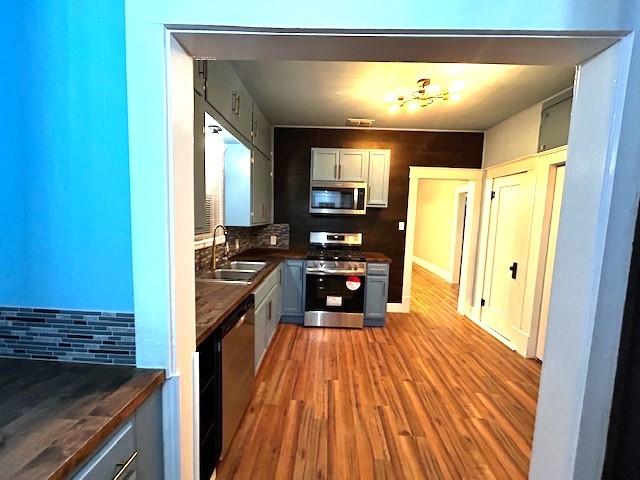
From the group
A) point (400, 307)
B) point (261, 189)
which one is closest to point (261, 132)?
point (261, 189)

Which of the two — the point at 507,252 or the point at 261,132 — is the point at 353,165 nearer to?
the point at 261,132

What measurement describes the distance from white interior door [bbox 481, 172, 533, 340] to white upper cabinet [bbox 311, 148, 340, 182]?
6.87ft

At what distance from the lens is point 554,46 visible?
0.87 meters

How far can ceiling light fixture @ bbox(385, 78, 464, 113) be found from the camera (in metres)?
2.78

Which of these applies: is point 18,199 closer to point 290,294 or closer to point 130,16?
point 130,16

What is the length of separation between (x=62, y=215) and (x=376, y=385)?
8.09 feet

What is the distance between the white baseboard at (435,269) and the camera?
6922 mm

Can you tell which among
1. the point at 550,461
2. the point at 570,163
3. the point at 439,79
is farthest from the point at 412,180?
the point at 550,461

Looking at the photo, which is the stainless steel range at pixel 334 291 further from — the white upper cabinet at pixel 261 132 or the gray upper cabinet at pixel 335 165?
the white upper cabinet at pixel 261 132

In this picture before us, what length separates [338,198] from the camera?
424cm

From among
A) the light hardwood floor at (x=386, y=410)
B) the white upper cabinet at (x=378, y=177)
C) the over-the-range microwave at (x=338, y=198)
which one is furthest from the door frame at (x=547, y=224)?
the over-the-range microwave at (x=338, y=198)

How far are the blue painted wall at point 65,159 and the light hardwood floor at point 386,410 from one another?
1390 mm

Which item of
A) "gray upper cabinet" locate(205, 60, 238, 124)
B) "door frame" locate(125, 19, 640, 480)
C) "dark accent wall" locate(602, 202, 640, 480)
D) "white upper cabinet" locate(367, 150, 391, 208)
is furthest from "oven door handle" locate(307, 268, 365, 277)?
"dark accent wall" locate(602, 202, 640, 480)

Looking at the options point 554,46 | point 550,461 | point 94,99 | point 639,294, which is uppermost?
point 554,46
